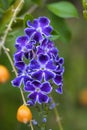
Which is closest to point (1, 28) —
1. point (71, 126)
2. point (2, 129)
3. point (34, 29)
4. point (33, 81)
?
point (34, 29)

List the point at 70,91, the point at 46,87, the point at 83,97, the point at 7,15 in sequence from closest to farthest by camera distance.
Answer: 1. the point at 46,87
2. the point at 7,15
3. the point at 70,91
4. the point at 83,97

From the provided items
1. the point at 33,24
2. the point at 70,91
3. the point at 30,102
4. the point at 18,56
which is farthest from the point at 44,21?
the point at 70,91

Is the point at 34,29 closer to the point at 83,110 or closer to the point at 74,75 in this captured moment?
the point at 74,75

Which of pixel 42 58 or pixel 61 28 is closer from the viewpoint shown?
pixel 42 58

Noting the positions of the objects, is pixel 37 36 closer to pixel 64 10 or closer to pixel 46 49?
pixel 46 49

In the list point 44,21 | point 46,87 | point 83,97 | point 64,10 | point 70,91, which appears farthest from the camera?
point 83,97

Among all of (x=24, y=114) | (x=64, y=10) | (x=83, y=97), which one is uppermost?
(x=64, y=10)

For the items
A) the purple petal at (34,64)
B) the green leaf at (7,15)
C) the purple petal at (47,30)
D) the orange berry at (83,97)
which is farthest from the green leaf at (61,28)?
the orange berry at (83,97)

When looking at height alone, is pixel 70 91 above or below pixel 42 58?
below
